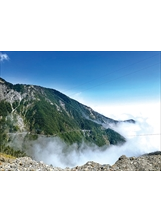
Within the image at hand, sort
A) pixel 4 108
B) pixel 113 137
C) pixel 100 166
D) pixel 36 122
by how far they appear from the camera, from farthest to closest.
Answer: pixel 113 137 → pixel 4 108 → pixel 36 122 → pixel 100 166

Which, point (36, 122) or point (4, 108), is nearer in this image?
point (36, 122)

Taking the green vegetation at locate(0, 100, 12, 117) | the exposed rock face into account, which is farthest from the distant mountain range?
the exposed rock face

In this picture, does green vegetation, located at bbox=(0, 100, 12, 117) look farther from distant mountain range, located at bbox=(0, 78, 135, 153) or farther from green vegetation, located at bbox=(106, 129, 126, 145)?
green vegetation, located at bbox=(106, 129, 126, 145)

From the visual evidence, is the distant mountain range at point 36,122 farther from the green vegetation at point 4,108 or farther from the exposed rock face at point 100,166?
the exposed rock face at point 100,166

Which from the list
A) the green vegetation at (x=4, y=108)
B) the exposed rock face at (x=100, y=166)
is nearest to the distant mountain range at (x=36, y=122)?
the green vegetation at (x=4, y=108)

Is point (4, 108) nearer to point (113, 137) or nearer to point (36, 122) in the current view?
point (36, 122)

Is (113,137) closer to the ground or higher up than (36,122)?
closer to the ground

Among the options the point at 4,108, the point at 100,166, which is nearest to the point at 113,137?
the point at 4,108
